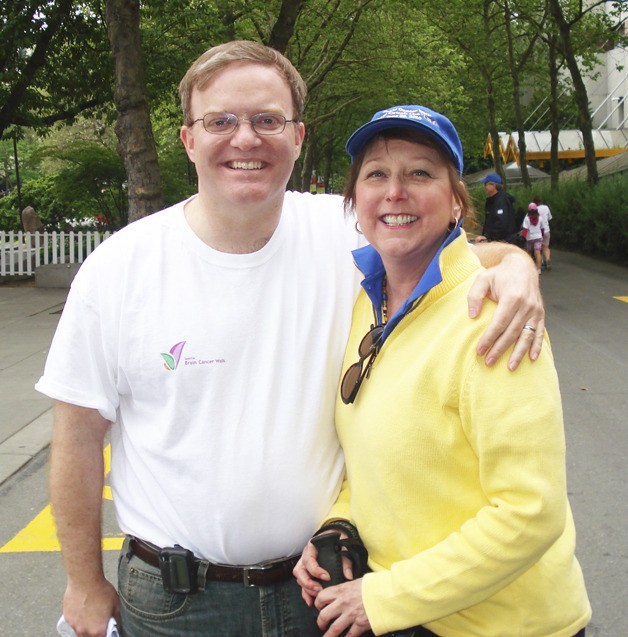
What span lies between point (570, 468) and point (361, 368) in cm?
431

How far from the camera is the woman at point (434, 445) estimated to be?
5.27 ft

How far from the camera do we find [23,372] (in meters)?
8.91

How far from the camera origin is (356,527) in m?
1.94

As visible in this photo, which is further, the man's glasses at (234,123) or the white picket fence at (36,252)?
the white picket fence at (36,252)

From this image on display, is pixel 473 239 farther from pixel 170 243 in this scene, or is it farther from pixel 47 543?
pixel 47 543

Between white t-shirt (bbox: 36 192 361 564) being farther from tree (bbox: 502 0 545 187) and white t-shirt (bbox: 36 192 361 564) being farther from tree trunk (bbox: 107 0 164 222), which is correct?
tree (bbox: 502 0 545 187)

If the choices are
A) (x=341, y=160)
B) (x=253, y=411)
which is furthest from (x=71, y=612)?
(x=341, y=160)

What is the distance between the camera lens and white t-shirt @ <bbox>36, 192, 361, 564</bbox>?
6.40 ft

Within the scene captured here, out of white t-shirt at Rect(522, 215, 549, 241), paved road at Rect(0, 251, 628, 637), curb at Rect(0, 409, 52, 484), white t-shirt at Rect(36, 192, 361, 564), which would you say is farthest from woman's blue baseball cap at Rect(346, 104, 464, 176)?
white t-shirt at Rect(522, 215, 549, 241)

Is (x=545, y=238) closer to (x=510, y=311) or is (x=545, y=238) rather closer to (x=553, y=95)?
(x=553, y=95)

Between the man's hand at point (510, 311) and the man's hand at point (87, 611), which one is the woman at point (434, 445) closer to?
the man's hand at point (510, 311)

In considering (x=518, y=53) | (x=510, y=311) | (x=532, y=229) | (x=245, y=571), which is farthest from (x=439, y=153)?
(x=518, y=53)

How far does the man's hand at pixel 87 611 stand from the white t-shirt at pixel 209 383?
0.21 metres

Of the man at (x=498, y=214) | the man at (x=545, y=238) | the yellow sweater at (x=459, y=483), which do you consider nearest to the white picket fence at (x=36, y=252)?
the man at (x=498, y=214)
